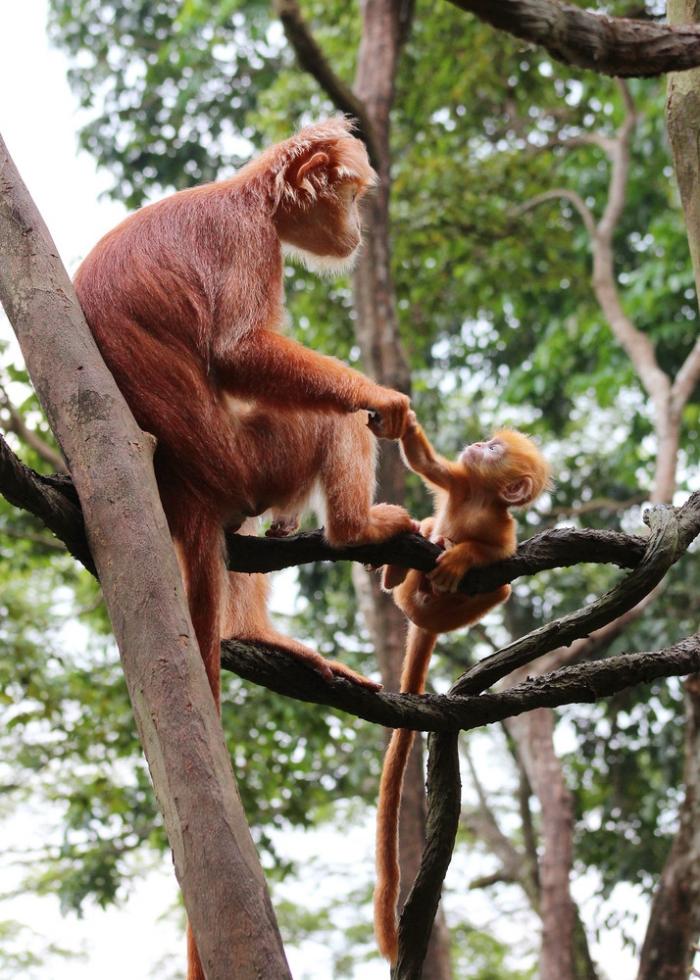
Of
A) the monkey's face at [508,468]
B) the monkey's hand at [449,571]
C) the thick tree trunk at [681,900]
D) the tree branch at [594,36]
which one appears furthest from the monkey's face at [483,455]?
the thick tree trunk at [681,900]

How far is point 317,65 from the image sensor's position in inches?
224

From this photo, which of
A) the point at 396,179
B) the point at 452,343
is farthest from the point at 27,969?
the point at 396,179

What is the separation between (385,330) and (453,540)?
3262mm

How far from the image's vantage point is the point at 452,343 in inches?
376

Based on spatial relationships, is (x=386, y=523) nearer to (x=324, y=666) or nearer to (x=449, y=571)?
(x=449, y=571)

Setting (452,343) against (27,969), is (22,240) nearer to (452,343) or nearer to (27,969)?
(452,343)

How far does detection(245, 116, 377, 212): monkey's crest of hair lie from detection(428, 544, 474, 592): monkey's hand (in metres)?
0.91

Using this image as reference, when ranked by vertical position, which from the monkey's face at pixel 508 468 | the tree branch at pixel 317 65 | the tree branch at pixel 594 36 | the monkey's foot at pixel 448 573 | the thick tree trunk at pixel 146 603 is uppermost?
the tree branch at pixel 317 65

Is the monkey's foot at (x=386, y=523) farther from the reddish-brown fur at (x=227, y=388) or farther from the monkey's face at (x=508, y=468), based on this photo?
the monkey's face at (x=508, y=468)

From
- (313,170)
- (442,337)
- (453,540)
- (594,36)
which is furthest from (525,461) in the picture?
(442,337)

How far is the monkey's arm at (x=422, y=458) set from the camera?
2.59 m

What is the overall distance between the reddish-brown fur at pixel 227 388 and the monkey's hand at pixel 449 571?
0.14 m

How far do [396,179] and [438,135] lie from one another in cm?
99

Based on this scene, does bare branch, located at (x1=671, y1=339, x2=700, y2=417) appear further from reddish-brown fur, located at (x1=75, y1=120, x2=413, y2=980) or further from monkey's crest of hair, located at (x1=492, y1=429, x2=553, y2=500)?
reddish-brown fur, located at (x1=75, y1=120, x2=413, y2=980)
